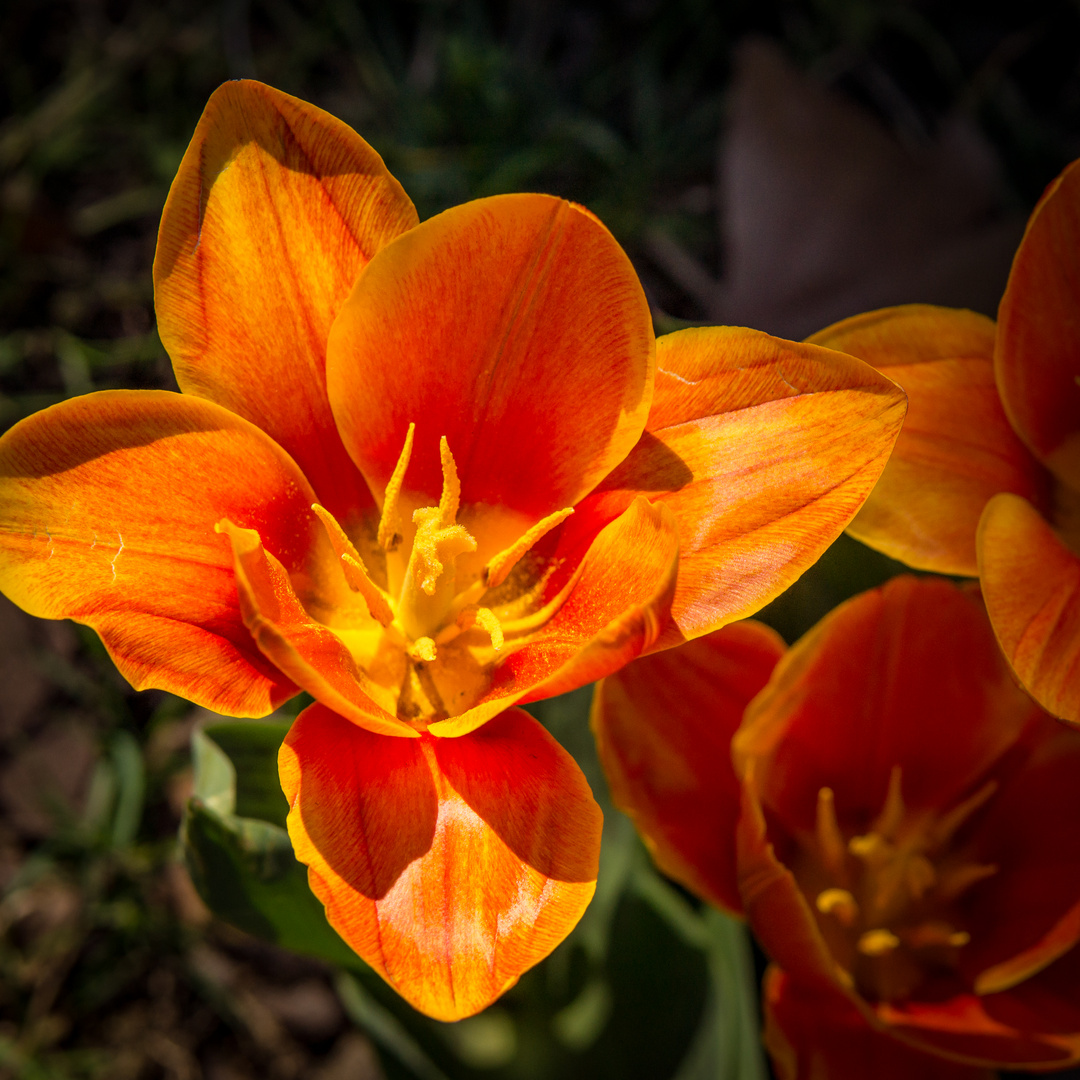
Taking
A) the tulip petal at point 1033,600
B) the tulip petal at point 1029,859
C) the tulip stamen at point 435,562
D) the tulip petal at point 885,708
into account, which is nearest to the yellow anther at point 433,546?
the tulip stamen at point 435,562

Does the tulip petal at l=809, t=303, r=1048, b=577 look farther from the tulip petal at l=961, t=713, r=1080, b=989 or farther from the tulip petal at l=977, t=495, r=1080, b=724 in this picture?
the tulip petal at l=961, t=713, r=1080, b=989

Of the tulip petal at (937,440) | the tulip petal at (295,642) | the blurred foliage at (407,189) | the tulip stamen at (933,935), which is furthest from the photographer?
the blurred foliage at (407,189)

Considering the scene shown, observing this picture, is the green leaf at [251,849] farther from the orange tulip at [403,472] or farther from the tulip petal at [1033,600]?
the tulip petal at [1033,600]

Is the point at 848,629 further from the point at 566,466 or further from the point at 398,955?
the point at 398,955

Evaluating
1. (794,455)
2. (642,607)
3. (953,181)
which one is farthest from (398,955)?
(953,181)

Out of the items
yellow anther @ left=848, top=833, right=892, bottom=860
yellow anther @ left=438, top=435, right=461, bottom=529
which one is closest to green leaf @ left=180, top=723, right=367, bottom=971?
yellow anther @ left=438, top=435, right=461, bottom=529

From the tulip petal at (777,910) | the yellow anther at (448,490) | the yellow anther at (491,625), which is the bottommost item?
the tulip petal at (777,910)

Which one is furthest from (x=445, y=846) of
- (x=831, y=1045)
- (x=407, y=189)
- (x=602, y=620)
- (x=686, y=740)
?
(x=407, y=189)
